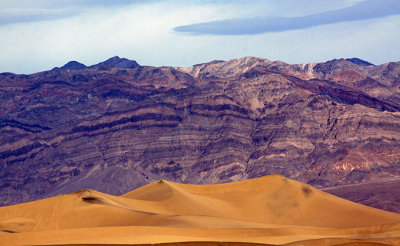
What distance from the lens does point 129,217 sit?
68.9 m

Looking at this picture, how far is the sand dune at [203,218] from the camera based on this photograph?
49.9 m

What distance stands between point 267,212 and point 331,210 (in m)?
7.82

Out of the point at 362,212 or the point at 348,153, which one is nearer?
the point at 362,212

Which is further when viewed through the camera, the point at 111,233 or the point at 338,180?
the point at 338,180

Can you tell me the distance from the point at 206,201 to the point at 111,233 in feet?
127

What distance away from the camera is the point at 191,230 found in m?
Answer: 54.5

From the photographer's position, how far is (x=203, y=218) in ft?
221

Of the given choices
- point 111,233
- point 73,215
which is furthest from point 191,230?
point 73,215

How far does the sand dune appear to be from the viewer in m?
49.9

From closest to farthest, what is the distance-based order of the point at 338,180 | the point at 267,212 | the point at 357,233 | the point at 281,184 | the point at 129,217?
the point at 357,233
the point at 129,217
the point at 267,212
the point at 281,184
the point at 338,180

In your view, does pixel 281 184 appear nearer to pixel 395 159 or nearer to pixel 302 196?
pixel 302 196

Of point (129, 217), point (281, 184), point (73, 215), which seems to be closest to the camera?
point (129, 217)

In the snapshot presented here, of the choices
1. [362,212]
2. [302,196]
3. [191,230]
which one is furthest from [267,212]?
[191,230]

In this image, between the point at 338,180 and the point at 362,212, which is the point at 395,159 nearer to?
the point at 338,180
